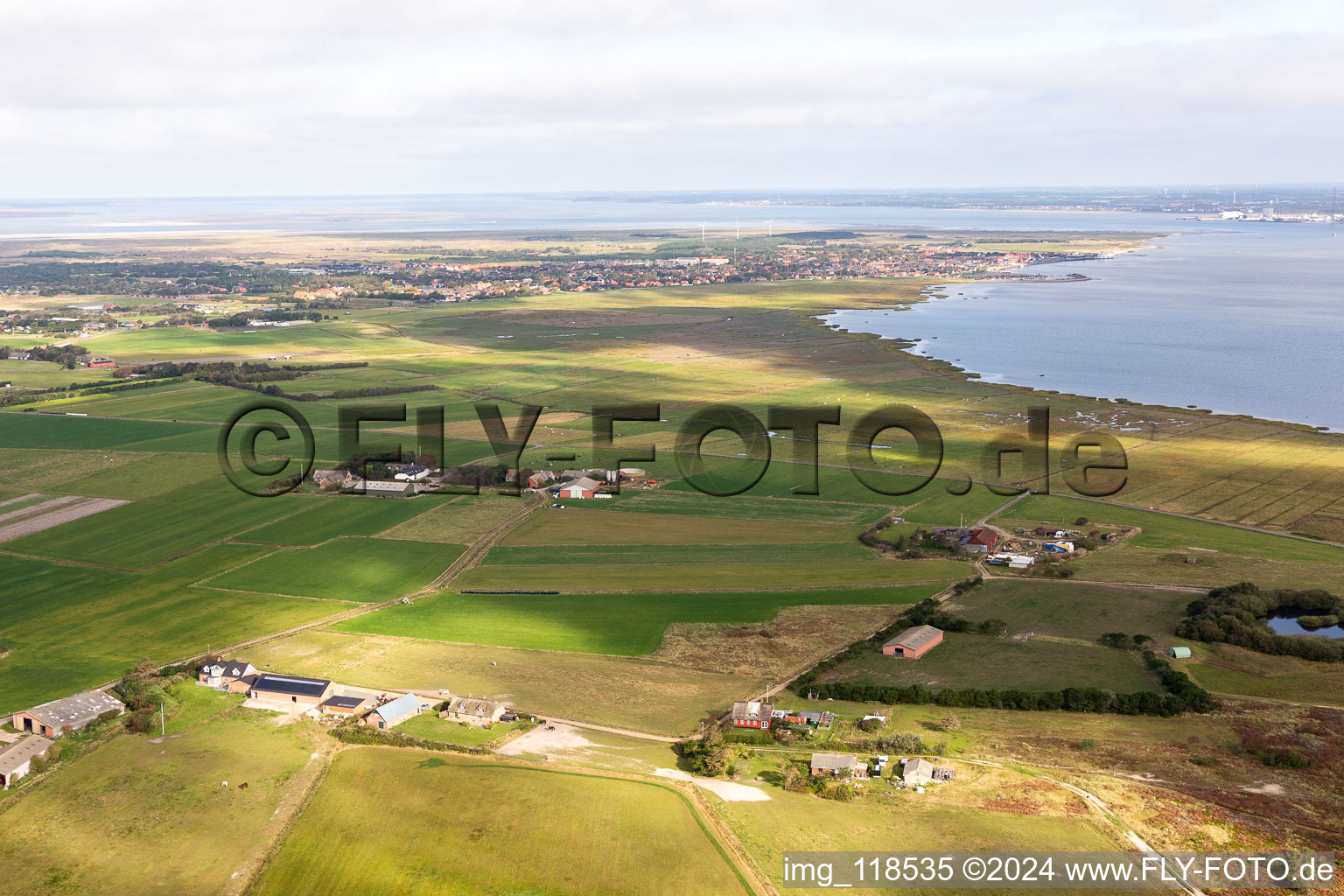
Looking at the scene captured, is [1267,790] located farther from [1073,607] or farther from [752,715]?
[752,715]

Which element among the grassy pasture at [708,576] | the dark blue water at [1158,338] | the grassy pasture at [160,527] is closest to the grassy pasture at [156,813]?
the grassy pasture at [708,576]

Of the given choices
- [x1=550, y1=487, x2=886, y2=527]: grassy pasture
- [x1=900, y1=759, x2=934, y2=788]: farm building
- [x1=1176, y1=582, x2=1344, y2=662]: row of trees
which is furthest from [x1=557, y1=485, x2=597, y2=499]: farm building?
[x1=900, y1=759, x2=934, y2=788]: farm building

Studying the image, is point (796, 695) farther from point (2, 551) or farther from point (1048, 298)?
point (1048, 298)

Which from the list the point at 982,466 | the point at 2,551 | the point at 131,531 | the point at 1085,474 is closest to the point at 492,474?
the point at 131,531

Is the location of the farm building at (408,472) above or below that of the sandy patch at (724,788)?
above

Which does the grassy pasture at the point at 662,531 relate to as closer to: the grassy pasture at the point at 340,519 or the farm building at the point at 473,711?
the grassy pasture at the point at 340,519
